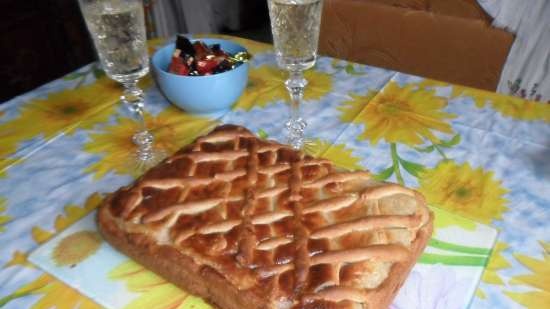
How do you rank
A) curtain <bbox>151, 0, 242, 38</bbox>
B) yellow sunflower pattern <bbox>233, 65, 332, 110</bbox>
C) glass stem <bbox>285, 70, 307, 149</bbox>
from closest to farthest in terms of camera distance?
1. glass stem <bbox>285, 70, 307, 149</bbox>
2. yellow sunflower pattern <bbox>233, 65, 332, 110</bbox>
3. curtain <bbox>151, 0, 242, 38</bbox>

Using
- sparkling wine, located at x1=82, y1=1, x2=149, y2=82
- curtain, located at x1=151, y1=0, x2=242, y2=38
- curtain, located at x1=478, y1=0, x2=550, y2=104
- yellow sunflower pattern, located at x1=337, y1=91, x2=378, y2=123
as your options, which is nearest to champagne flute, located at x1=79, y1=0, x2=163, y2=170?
sparkling wine, located at x1=82, y1=1, x2=149, y2=82

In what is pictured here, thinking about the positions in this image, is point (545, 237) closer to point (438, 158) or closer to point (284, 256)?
point (438, 158)

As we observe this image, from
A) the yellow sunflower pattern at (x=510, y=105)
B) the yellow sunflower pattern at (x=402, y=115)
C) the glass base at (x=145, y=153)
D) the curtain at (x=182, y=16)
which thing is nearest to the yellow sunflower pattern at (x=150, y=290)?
the glass base at (x=145, y=153)

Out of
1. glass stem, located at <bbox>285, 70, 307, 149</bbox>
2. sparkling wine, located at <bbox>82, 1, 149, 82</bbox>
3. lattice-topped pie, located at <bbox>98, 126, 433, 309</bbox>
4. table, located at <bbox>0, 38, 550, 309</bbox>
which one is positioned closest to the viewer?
lattice-topped pie, located at <bbox>98, 126, 433, 309</bbox>

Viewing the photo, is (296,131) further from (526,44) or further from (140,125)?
(526,44)

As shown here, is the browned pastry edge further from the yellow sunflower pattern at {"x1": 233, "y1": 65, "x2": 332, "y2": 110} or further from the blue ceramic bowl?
the yellow sunflower pattern at {"x1": 233, "y1": 65, "x2": 332, "y2": 110}

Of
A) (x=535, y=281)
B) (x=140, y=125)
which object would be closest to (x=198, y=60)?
(x=140, y=125)
